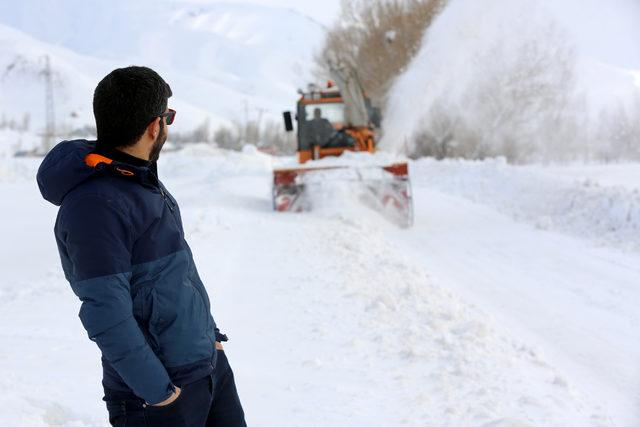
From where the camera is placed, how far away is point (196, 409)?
197 cm

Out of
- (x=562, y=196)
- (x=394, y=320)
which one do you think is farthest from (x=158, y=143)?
(x=562, y=196)

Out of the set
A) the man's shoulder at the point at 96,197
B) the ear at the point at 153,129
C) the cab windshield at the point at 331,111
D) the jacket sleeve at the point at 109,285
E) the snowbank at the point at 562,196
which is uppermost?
the cab windshield at the point at 331,111

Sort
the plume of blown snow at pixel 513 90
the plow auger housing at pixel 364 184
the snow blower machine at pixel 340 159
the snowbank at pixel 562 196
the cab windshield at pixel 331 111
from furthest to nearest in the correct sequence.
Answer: the plume of blown snow at pixel 513 90, the cab windshield at pixel 331 111, the snow blower machine at pixel 340 159, the plow auger housing at pixel 364 184, the snowbank at pixel 562 196

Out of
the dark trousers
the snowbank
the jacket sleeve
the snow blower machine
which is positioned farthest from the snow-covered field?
the jacket sleeve

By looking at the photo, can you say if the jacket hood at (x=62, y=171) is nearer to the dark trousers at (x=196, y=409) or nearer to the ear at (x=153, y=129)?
the ear at (x=153, y=129)

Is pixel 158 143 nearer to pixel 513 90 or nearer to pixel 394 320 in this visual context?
pixel 394 320

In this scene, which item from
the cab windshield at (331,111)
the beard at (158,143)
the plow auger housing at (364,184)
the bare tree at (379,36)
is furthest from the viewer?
the bare tree at (379,36)

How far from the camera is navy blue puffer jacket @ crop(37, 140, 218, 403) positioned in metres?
1.71

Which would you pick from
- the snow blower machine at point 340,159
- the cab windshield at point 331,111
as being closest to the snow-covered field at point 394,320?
the snow blower machine at point 340,159

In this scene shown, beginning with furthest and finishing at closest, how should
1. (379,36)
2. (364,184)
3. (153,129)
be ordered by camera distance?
(379,36) → (364,184) → (153,129)

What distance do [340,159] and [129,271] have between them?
10796 mm

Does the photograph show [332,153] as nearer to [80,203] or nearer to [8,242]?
[8,242]

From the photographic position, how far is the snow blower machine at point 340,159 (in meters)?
11.6

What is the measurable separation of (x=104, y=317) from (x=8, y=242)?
29.6ft
